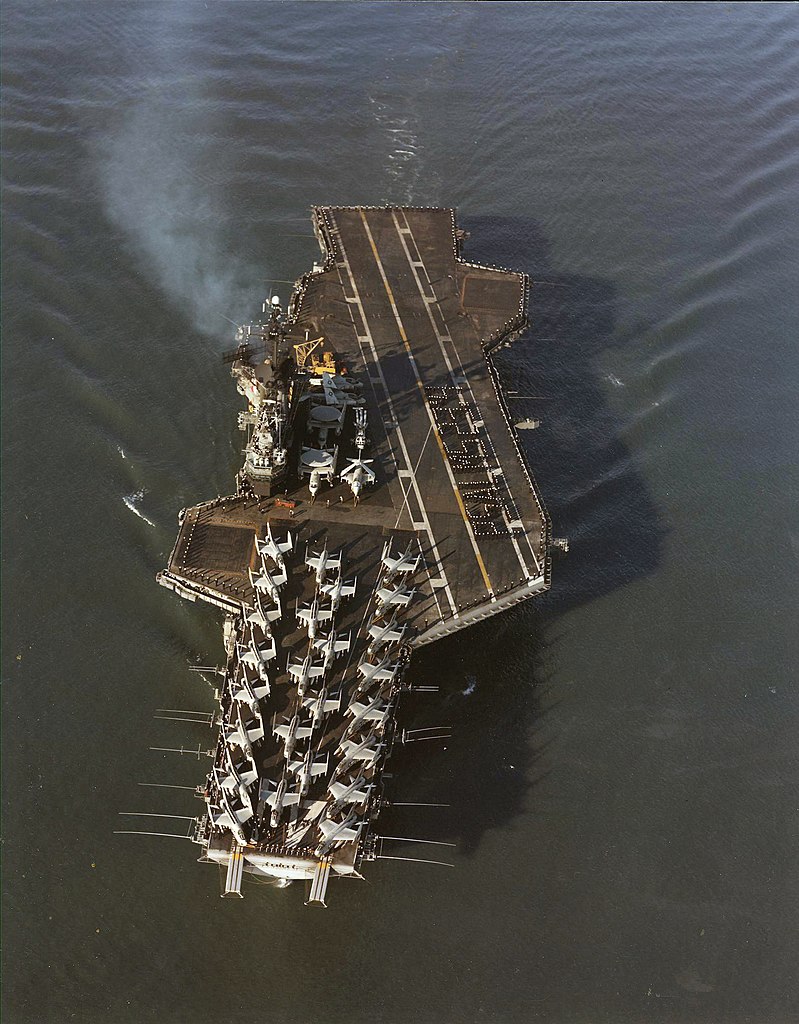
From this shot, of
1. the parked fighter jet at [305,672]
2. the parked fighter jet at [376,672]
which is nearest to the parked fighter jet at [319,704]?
the parked fighter jet at [305,672]

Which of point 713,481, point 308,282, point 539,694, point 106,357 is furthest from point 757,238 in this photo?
point 106,357

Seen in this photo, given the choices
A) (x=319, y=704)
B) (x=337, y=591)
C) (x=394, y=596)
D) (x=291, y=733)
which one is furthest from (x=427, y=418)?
(x=291, y=733)

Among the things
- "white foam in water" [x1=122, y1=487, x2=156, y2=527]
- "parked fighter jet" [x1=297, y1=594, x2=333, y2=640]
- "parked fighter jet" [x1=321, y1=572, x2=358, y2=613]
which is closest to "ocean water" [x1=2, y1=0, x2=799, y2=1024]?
"white foam in water" [x1=122, y1=487, x2=156, y2=527]

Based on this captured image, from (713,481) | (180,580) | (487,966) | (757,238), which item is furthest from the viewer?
(757,238)

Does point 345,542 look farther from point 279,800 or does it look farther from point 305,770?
point 279,800

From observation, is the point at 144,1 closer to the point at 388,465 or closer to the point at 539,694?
the point at 388,465
